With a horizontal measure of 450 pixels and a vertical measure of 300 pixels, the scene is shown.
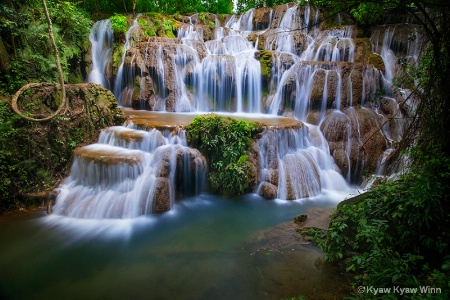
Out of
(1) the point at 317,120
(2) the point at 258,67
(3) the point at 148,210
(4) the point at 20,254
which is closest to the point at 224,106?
(2) the point at 258,67

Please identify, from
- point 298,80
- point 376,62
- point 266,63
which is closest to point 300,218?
point 298,80

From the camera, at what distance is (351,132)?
356 inches

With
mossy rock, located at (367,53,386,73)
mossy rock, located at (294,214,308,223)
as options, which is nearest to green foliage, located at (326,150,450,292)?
mossy rock, located at (294,214,308,223)

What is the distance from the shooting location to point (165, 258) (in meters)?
4.82

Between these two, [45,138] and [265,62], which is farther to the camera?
[265,62]

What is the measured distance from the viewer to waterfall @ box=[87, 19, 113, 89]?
12070 mm

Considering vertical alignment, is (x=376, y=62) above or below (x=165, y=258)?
above

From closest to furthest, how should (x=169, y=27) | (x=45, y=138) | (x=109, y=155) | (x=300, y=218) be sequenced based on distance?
(x=300, y=218), (x=109, y=155), (x=45, y=138), (x=169, y=27)

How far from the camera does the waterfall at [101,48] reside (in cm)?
1207

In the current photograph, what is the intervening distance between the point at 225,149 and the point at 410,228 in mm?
5001

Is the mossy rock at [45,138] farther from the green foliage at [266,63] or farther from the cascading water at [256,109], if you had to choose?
the green foliage at [266,63]

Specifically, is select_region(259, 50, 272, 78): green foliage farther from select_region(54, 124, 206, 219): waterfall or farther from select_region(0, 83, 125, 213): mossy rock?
select_region(0, 83, 125, 213): mossy rock

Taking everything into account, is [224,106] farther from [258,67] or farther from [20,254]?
[20,254]

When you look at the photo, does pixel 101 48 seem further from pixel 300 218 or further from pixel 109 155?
pixel 300 218
